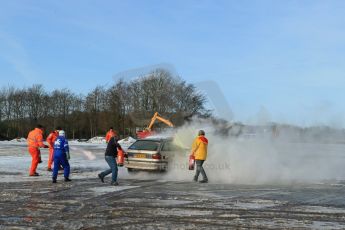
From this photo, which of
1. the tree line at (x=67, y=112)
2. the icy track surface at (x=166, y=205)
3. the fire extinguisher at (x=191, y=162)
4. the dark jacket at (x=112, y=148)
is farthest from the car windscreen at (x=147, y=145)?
the tree line at (x=67, y=112)

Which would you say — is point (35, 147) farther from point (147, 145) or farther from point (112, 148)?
point (147, 145)

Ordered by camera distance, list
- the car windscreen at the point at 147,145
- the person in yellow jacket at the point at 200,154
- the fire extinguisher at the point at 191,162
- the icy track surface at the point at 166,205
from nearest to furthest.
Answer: the icy track surface at the point at 166,205, the person in yellow jacket at the point at 200,154, the fire extinguisher at the point at 191,162, the car windscreen at the point at 147,145

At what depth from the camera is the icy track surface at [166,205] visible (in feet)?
24.3

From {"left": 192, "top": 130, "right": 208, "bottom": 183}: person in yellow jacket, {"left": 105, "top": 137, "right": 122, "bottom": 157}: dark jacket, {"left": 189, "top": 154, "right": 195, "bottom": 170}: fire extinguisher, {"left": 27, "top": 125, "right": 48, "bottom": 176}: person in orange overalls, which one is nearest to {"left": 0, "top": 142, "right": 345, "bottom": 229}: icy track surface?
{"left": 192, "top": 130, "right": 208, "bottom": 183}: person in yellow jacket

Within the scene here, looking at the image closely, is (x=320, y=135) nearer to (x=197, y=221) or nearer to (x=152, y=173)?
(x=152, y=173)

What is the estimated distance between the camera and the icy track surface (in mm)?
7397

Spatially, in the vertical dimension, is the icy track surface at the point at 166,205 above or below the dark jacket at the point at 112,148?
below

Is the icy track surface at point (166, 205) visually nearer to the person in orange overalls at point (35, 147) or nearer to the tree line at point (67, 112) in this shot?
the person in orange overalls at point (35, 147)

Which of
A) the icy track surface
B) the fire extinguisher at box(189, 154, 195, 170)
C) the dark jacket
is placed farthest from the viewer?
the fire extinguisher at box(189, 154, 195, 170)

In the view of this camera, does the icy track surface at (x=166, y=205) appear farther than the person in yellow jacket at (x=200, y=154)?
No

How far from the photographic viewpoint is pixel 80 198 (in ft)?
33.9

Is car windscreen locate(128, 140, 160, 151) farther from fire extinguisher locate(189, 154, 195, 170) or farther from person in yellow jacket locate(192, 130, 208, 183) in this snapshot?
person in yellow jacket locate(192, 130, 208, 183)

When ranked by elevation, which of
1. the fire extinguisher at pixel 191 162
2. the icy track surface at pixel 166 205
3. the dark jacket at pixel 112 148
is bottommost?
the icy track surface at pixel 166 205

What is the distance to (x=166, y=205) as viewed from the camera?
9.37 metres
